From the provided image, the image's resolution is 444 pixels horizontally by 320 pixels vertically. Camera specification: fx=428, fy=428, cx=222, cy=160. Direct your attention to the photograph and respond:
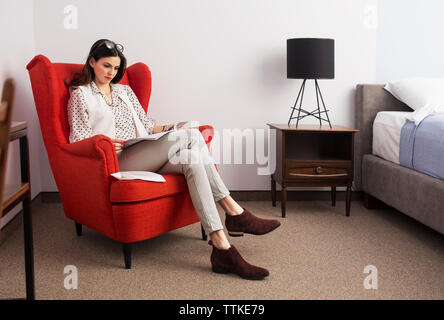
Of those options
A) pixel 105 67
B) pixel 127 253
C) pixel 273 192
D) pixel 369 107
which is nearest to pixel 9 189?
pixel 127 253

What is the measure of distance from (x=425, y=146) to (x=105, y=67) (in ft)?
6.00

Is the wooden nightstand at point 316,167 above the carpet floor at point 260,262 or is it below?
above

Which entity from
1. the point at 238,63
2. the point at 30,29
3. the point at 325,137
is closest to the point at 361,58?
the point at 325,137

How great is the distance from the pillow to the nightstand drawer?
628 mm

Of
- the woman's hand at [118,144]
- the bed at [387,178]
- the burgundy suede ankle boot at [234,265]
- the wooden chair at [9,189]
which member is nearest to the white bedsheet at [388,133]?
the bed at [387,178]

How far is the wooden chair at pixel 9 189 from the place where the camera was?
2.82ft

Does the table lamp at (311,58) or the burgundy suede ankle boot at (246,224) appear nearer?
the burgundy suede ankle boot at (246,224)

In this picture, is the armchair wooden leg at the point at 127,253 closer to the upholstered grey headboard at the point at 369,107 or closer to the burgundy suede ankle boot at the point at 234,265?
the burgundy suede ankle boot at the point at 234,265

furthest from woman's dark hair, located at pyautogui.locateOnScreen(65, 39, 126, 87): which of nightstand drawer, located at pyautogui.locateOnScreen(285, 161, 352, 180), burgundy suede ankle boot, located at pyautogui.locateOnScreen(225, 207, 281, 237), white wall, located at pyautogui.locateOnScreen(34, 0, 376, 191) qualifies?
nightstand drawer, located at pyautogui.locateOnScreen(285, 161, 352, 180)

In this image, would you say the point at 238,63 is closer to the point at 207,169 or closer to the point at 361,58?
the point at 361,58

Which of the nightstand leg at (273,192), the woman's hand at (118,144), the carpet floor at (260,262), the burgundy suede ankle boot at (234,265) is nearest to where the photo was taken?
the carpet floor at (260,262)

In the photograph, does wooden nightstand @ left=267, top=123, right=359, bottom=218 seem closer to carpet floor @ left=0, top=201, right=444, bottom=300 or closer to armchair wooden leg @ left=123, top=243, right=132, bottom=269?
carpet floor @ left=0, top=201, right=444, bottom=300

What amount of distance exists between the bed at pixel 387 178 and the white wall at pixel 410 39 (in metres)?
0.24

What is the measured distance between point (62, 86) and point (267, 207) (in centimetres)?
161
